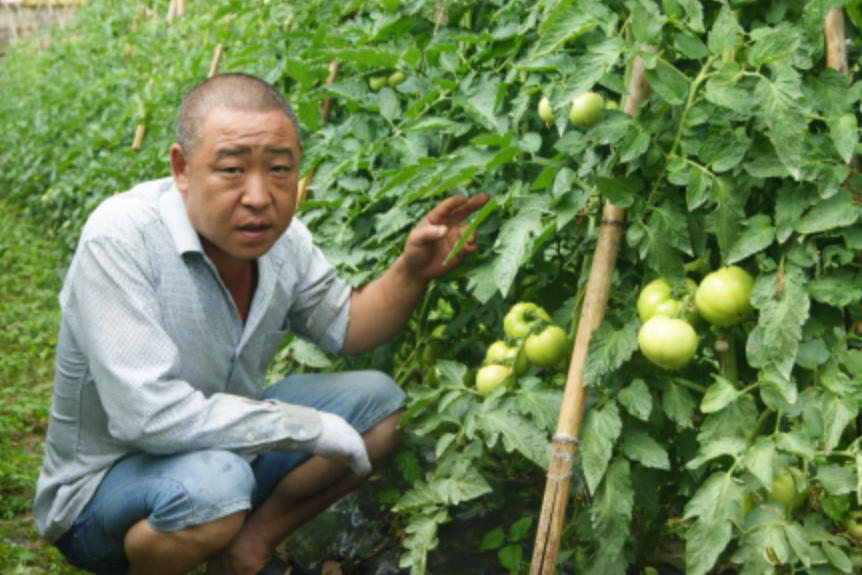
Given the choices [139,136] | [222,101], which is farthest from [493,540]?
[139,136]

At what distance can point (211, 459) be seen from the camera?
2.06 meters

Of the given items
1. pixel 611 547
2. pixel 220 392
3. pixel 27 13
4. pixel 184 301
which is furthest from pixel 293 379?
pixel 27 13

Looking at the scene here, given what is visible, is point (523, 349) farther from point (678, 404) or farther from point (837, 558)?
point (837, 558)

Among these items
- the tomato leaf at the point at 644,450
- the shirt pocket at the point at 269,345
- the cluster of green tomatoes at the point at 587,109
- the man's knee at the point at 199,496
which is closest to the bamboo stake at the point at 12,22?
the shirt pocket at the point at 269,345

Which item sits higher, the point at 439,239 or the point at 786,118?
the point at 786,118

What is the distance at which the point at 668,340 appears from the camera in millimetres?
1681

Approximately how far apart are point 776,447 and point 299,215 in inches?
63.9

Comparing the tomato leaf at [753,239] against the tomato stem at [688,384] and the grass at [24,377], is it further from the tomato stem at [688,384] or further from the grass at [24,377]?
the grass at [24,377]

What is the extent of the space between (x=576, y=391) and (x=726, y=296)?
314mm

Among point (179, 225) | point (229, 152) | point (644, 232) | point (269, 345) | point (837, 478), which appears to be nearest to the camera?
point (837, 478)

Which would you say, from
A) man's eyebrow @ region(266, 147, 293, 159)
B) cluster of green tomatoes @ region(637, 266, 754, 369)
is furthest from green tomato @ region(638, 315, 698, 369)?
man's eyebrow @ region(266, 147, 293, 159)

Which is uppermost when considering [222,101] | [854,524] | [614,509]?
[222,101]

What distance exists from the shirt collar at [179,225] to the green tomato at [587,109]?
0.81 metres

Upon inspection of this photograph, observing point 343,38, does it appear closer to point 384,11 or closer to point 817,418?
point 384,11
